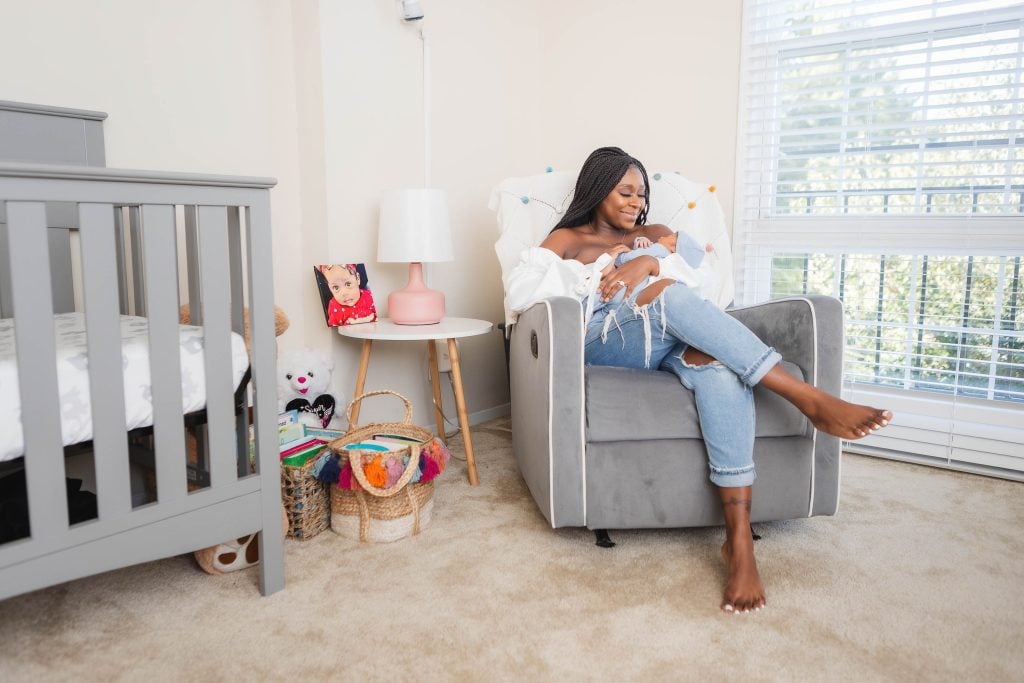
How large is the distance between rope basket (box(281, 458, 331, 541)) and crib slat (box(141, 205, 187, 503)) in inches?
15.2

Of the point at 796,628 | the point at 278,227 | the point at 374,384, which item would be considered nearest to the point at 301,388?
the point at 374,384

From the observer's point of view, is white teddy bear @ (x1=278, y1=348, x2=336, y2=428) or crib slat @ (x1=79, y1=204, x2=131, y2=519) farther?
white teddy bear @ (x1=278, y1=348, x2=336, y2=428)

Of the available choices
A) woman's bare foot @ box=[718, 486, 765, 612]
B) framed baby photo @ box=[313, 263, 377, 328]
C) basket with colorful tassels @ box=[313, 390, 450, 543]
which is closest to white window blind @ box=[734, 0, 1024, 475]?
woman's bare foot @ box=[718, 486, 765, 612]

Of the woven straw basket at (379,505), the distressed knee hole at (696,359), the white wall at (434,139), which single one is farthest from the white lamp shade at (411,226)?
the distressed knee hole at (696,359)

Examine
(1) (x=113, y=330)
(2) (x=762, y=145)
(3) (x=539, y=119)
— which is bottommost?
(1) (x=113, y=330)

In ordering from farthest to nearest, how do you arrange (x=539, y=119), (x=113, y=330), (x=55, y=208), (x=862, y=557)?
(x=539, y=119) < (x=55, y=208) < (x=862, y=557) < (x=113, y=330)

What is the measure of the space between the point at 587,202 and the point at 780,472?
0.91 metres

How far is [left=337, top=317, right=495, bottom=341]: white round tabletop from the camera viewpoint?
1.99m

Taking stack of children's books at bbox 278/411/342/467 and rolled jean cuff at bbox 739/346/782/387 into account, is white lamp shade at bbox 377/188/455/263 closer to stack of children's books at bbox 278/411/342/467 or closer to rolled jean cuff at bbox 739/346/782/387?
stack of children's books at bbox 278/411/342/467

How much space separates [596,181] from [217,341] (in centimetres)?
116

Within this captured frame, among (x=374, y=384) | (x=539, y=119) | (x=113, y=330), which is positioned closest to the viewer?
(x=113, y=330)

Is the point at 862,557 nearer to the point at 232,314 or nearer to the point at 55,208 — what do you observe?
the point at 232,314

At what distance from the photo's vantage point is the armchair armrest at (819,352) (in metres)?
1.64

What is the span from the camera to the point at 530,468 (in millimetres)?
1784
